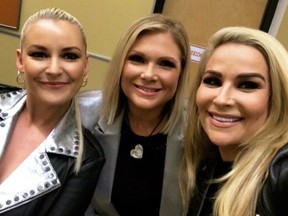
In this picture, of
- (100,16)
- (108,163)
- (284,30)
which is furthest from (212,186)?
(284,30)

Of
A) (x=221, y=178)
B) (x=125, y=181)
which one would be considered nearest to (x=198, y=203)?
(x=221, y=178)

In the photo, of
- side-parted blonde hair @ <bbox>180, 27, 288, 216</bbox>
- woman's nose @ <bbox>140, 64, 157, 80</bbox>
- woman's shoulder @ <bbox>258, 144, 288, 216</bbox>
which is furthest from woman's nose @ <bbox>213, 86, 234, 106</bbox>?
woman's nose @ <bbox>140, 64, 157, 80</bbox>

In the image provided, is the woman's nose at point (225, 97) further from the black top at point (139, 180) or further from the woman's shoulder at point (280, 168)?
the black top at point (139, 180)

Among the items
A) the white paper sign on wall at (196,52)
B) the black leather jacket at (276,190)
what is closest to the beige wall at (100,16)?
the white paper sign on wall at (196,52)

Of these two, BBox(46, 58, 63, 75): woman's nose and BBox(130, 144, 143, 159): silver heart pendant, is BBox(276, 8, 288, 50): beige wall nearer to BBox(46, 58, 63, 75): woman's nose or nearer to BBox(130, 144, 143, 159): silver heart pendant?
BBox(130, 144, 143, 159): silver heart pendant

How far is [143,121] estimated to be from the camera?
5.32 feet

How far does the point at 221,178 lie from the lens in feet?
3.99

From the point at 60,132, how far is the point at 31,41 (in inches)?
13.8

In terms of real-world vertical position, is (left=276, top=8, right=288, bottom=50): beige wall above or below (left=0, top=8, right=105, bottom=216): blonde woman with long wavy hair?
above

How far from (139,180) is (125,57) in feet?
1.85

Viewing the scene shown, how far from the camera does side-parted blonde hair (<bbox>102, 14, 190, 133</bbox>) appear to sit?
4.95 feet

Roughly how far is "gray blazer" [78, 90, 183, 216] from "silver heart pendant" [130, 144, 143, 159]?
0.08m

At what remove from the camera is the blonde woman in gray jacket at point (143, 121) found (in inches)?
59.4

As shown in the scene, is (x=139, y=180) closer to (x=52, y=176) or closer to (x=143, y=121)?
(x=143, y=121)
